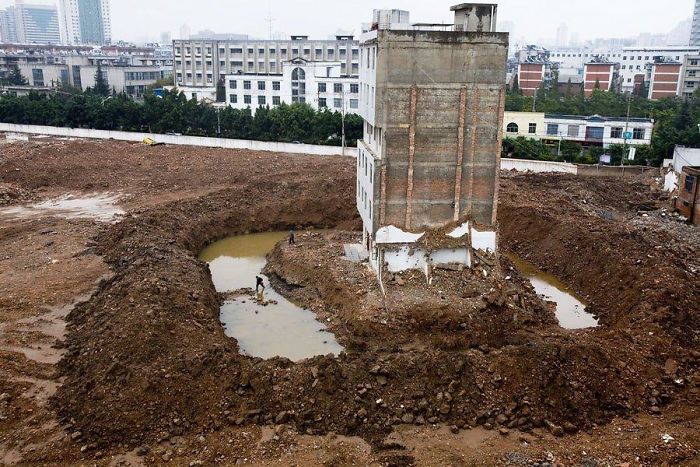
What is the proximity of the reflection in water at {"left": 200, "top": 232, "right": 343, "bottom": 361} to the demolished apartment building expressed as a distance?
3.05 m

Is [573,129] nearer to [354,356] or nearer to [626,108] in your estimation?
[626,108]

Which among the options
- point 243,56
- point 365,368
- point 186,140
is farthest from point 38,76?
point 365,368

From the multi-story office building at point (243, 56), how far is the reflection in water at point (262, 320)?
45.0m

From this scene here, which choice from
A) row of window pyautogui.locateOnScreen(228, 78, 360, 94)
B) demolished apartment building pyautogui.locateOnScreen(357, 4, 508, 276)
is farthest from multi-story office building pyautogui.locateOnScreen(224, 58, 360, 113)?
demolished apartment building pyautogui.locateOnScreen(357, 4, 508, 276)

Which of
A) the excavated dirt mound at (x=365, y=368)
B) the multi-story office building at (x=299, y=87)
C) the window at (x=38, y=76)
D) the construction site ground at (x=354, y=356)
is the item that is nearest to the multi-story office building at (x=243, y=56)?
the multi-story office building at (x=299, y=87)

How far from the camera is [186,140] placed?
45.1 metres

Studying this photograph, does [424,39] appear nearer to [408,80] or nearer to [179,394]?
[408,80]

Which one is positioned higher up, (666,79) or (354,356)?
(666,79)

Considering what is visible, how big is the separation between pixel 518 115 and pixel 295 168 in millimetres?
19568

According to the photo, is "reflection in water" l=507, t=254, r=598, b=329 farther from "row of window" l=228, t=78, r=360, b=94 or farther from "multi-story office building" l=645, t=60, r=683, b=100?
"multi-story office building" l=645, t=60, r=683, b=100

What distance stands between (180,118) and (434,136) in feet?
109

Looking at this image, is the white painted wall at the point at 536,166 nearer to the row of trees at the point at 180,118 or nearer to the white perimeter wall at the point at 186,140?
the white perimeter wall at the point at 186,140

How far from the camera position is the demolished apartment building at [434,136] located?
59.1 ft

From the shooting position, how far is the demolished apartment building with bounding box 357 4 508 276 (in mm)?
18016
